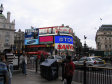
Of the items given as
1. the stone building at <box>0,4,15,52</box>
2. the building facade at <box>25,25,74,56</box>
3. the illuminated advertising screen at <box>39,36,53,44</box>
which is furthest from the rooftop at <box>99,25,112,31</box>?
the stone building at <box>0,4,15,52</box>

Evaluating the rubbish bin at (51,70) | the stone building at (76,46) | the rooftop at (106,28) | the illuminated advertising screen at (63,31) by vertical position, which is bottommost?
the rubbish bin at (51,70)

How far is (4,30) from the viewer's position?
93812 mm

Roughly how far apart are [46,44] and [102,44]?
44.0 m

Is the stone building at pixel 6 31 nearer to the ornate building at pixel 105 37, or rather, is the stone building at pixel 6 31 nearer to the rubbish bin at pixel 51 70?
the ornate building at pixel 105 37

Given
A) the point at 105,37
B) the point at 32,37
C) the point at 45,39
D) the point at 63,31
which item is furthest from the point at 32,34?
the point at 105,37

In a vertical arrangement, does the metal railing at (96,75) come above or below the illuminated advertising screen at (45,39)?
below

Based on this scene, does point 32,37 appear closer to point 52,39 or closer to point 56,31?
point 52,39

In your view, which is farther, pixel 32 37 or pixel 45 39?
pixel 32 37

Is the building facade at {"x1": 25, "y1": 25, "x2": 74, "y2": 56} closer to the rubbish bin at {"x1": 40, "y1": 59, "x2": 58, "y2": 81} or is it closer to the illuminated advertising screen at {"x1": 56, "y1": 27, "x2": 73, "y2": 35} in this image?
the illuminated advertising screen at {"x1": 56, "y1": 27, "x2": 73, "y2": 35}

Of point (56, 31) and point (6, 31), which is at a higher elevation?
point (6, 31)

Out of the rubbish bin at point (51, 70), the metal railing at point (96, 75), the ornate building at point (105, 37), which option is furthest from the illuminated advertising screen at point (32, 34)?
the metal railing at point (96, 75)

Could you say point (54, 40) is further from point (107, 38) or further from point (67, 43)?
point (107, 38)

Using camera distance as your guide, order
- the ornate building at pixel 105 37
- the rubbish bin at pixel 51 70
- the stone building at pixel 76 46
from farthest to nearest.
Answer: the ornate building at pixel 105 37, the stone building at pixel 76 46, the rubbish bin at pixel 51 70

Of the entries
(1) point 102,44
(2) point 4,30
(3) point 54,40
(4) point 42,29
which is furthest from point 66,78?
(1) point 102,44
